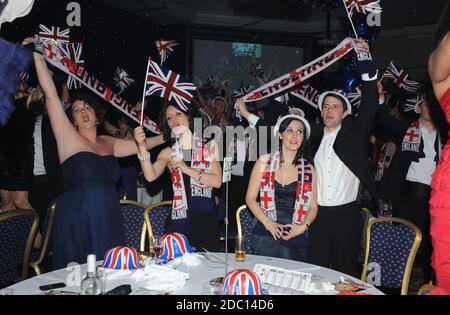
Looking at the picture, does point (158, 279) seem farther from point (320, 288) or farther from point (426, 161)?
point (426, 161)

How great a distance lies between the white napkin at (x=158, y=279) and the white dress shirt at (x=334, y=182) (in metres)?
1.60

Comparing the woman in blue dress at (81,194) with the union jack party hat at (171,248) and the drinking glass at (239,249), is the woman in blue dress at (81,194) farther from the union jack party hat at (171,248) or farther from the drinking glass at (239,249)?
the drinking glass at (239,249)

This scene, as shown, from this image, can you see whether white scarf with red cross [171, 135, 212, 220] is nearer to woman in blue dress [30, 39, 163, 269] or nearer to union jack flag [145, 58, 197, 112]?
union jack flag [145, 58, 197, 112]

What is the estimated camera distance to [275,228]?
330cm

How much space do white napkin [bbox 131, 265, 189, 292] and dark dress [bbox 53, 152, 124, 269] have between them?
1.01 metres

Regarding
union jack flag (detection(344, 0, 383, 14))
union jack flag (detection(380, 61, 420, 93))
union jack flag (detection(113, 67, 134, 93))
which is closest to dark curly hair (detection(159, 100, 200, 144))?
union jack flag (detection(344, 0, 383, 14))

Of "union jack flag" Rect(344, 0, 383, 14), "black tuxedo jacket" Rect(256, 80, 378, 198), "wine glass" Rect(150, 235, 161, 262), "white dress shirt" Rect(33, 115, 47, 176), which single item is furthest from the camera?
"white dress shirt" Rect(33, 115, 47, 176)

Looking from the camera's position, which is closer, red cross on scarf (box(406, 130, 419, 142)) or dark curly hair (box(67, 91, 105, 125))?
dark curly hair (box(67, 91, 105, 125))

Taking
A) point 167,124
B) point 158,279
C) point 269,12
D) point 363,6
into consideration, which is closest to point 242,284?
point 158,279

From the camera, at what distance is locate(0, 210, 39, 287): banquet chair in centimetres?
312

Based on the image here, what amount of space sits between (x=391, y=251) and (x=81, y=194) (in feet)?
6.89

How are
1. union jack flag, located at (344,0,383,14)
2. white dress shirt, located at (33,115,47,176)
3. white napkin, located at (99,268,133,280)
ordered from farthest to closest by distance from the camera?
white dress shirt, located at (33,115,47,176) → union jack flag, located at (344,0,383,14) → white napkin, located at (99,268,133,280)

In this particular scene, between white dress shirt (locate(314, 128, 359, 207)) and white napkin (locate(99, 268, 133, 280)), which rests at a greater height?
white dress shirt (locate(314, 128, 359, 207))
